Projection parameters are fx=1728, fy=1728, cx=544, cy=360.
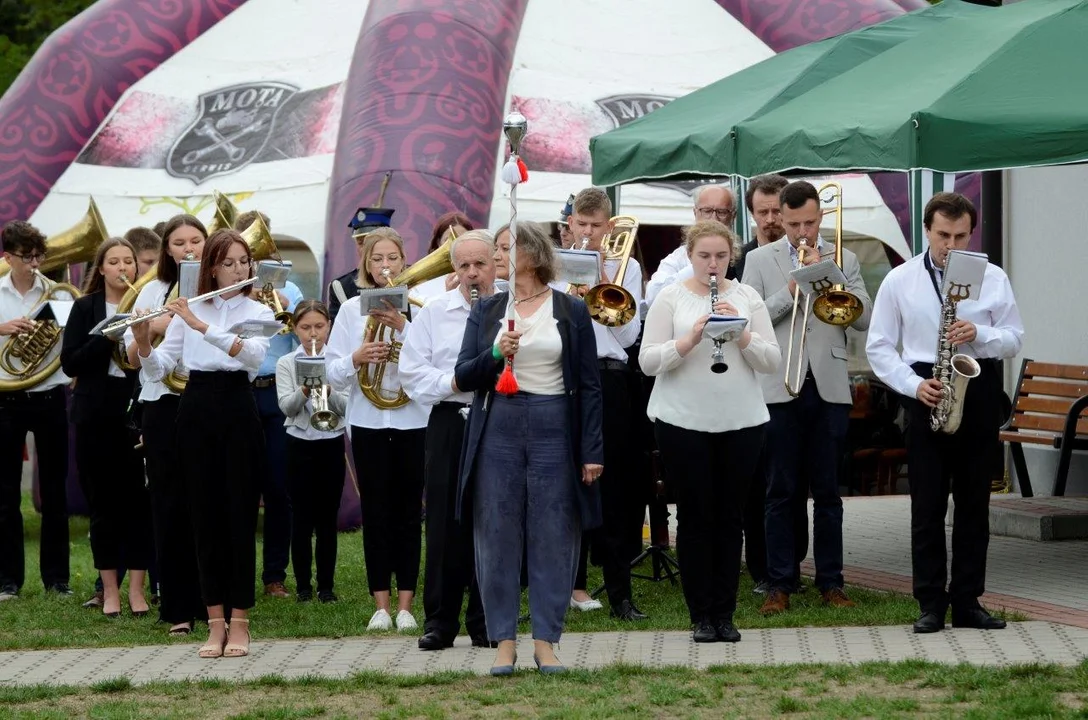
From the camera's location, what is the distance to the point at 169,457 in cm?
840

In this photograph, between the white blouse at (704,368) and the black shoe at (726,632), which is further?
the black shoe at (726,632)

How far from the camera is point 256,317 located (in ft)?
26.5

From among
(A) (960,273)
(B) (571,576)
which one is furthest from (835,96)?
(B) (571,576)

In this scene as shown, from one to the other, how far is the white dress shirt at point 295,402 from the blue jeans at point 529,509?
9.02 feet

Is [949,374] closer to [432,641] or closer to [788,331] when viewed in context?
[788,331]

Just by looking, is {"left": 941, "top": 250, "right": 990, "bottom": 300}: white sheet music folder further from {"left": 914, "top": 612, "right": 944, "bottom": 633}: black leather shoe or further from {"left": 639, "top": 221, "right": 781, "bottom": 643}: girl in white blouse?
{"left": 914, "top": 612, "right": 944, "bottom": 633}: black leather shoe

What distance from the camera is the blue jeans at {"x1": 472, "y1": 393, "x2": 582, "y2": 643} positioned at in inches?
281

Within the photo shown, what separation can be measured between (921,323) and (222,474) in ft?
10.8

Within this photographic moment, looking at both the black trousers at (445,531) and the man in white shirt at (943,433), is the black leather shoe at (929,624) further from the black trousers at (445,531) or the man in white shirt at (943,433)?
the black trousers at (445,531)

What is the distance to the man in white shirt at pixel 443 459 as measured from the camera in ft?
25.8

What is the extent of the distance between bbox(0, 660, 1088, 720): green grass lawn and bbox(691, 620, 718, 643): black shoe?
71 cm

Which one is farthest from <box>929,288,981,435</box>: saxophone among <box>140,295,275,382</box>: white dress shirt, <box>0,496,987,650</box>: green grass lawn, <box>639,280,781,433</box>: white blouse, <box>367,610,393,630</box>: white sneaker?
<box>140,295,275,382</box>: white dress shirt

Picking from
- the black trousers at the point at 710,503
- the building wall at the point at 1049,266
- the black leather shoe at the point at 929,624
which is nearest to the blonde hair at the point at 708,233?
the black trousers at the point at 710,503

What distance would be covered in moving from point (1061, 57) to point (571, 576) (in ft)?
13.7
